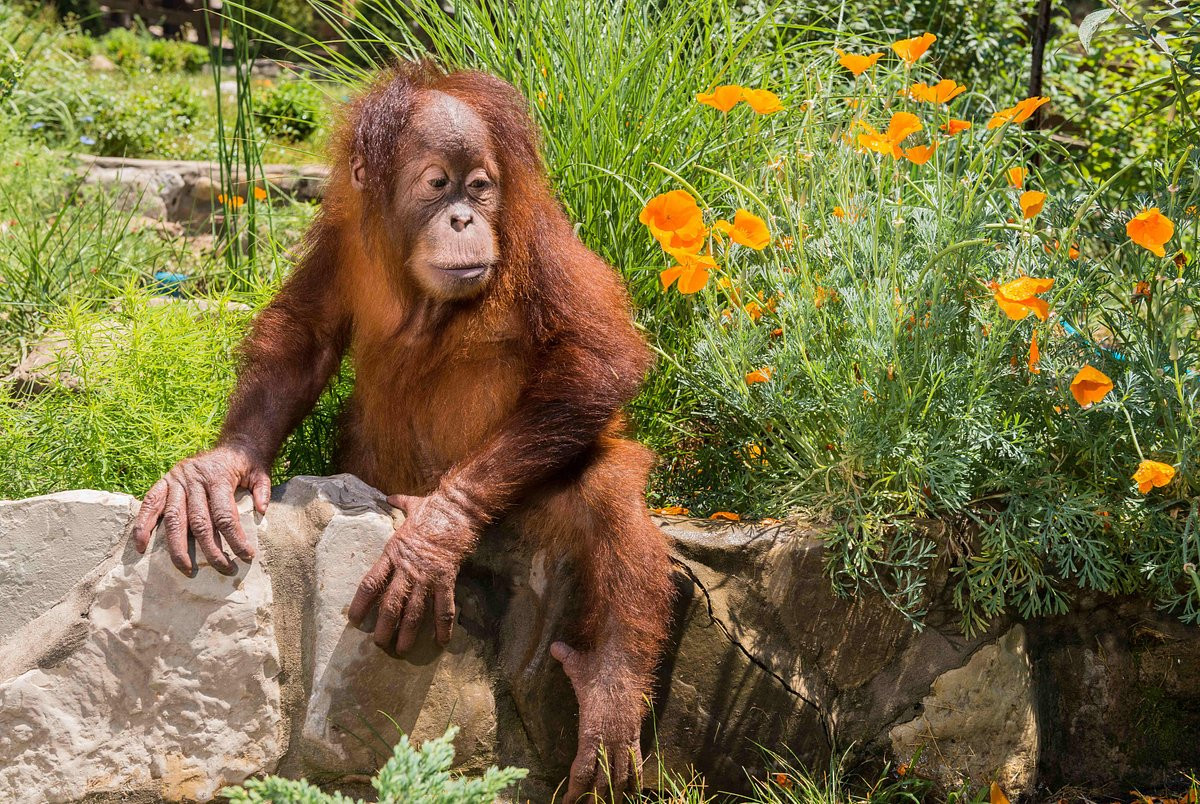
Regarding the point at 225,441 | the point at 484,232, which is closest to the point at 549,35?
the point at 484,232

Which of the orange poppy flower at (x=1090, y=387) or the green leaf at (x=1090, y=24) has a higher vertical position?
the green leaf at (x=1090, y=24)

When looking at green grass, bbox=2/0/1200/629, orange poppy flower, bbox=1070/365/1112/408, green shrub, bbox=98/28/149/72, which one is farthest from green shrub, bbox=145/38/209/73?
orange poppy flower, bbox=1070/365/1112/408

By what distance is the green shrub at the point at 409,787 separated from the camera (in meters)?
2.05

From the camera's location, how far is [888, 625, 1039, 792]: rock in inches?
125

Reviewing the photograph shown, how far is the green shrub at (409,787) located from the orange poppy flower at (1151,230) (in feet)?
5.95

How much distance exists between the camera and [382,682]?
9.51 feet

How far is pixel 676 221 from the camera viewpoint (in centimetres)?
308

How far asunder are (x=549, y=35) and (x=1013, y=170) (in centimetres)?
188

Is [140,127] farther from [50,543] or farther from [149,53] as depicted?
[50,543]

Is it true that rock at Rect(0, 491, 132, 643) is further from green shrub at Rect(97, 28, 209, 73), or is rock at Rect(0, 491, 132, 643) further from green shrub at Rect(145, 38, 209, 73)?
green shrub at Rect(145, 38, 209, 73)

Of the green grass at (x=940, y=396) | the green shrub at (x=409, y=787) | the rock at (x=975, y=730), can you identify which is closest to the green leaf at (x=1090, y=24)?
the green grass at (x=940, y=396)

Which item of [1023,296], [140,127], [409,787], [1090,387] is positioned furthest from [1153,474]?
[140,127]

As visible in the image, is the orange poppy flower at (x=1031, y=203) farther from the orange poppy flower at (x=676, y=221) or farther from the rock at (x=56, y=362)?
the rock at (x=56, y=362)

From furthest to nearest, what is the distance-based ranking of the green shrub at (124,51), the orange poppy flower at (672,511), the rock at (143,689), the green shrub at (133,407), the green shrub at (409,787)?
the green shrub at (124,51), the green shrub at (133,407), the orange poppy flower at (672,511), the rock at (143,689), the green shrub at (409,787)
